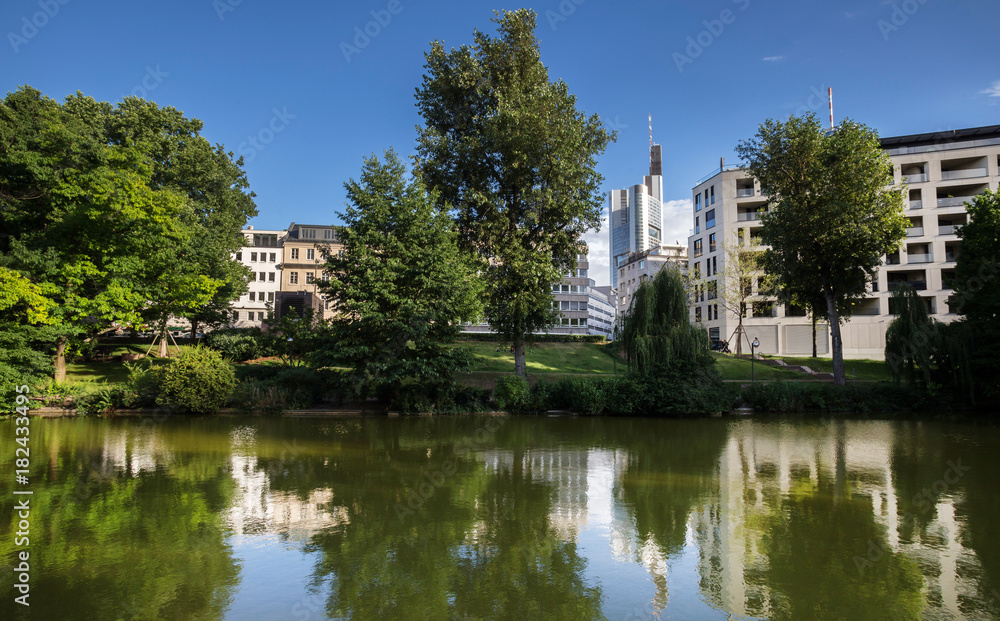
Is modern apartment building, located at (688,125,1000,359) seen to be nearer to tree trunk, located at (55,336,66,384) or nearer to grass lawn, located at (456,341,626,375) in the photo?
grass lawn, located at (456,341,626,375)

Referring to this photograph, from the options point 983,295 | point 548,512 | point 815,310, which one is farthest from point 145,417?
point 983,295

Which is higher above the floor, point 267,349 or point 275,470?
point 267,349

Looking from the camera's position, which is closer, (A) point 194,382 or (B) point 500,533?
(B) point 500,533

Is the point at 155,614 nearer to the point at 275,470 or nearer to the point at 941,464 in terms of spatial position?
the point at 275,470

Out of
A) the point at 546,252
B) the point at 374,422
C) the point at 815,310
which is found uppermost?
the point at 546,252

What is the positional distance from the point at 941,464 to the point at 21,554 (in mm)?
18195

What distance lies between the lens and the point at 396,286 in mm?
25094

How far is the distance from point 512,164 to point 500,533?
2188 cm

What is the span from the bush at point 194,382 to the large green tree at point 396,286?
5.07 meters

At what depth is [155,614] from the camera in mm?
5223

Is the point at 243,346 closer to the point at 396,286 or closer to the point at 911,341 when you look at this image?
the point at 396,286

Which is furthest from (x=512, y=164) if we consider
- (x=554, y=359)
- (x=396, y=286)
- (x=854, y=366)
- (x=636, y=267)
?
(x=636, y=267)

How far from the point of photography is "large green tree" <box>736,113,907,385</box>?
29.4 meters
